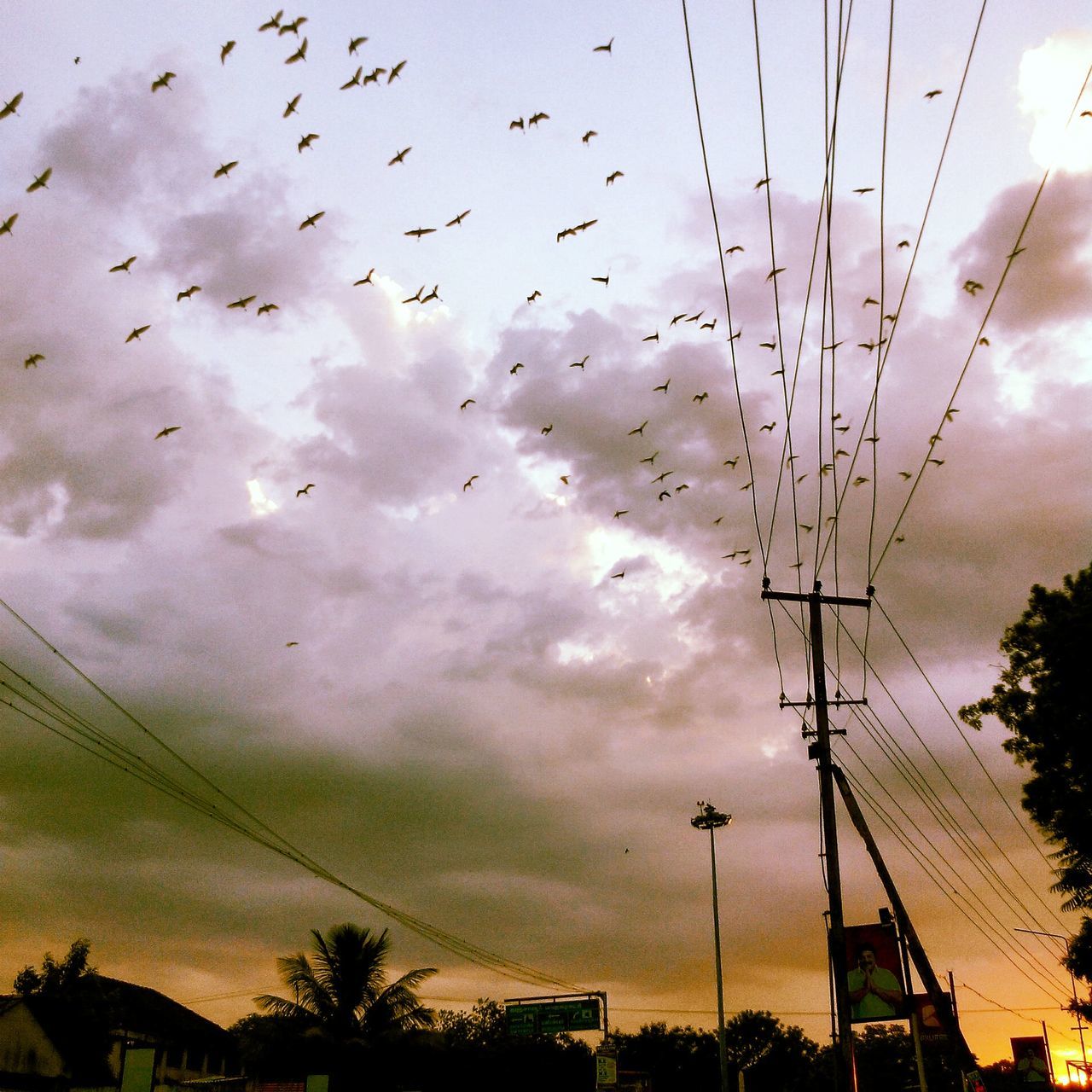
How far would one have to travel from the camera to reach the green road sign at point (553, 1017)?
149 ft

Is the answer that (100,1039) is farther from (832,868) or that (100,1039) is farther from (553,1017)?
(832,868)

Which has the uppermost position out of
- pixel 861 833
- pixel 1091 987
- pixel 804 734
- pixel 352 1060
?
pixel 804 734

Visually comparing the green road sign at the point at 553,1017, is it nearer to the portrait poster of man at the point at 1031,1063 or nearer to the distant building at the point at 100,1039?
the distant building at the point at 100,1039

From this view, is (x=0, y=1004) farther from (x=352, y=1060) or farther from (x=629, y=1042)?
(x=629, y=1042)

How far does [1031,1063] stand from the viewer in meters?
35.4

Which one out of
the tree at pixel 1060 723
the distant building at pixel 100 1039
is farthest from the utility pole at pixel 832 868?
the distant building at pixel 100 1039

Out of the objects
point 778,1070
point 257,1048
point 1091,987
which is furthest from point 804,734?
point 778,1070

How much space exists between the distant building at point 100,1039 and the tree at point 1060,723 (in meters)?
28.5

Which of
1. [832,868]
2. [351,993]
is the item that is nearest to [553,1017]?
[351,993]

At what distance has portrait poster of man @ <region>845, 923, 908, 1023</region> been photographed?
21.1 metres

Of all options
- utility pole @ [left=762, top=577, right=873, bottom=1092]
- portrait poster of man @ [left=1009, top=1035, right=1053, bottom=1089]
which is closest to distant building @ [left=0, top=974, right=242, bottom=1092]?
utility pole @ [left=762, top=577, right=873, bottom=1092]

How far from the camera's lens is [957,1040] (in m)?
21.9

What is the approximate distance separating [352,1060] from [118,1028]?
1364 cm

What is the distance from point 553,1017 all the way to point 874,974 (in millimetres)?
28727
